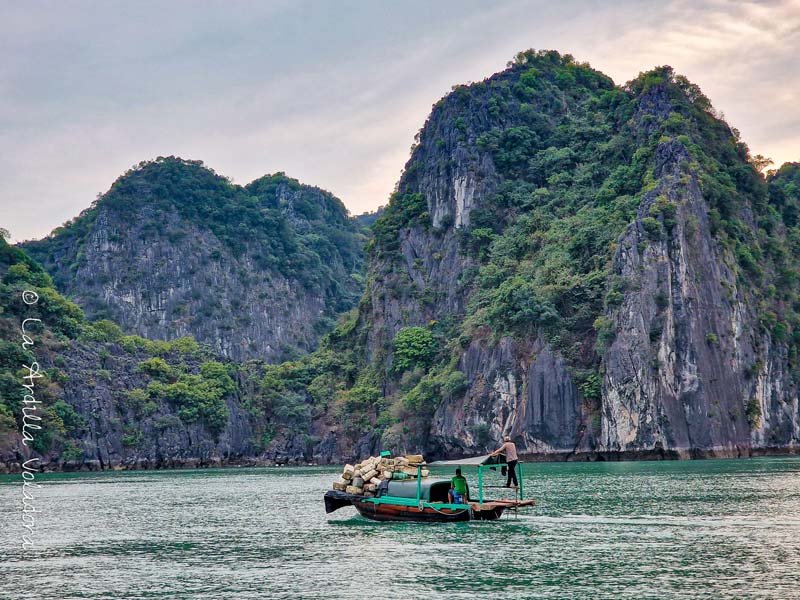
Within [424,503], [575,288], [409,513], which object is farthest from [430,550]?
[575,288]

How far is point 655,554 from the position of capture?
98.5ft

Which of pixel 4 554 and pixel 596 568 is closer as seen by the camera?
pixel 596 568

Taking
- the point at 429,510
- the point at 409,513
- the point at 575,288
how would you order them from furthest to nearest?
the point at 575,288, the point at 409,513, the point at 429,510

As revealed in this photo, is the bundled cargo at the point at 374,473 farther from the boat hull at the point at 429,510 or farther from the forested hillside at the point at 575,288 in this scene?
the forested hillside at the point at 575,288

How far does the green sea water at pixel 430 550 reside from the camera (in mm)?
26188

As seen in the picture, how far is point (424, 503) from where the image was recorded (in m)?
39.2

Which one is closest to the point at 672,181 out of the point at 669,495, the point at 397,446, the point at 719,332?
the point at 719,332

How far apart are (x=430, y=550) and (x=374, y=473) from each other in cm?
938

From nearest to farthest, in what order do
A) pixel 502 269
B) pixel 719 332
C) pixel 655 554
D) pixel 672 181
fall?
pixel 655 554 → pixel 719 332 → pixel 672 181 → pixel 502 269

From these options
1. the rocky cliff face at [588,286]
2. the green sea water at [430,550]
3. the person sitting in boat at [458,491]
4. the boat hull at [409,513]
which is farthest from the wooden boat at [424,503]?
the rocky cliff face at [588,286]

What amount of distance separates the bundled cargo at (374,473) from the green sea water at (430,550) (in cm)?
144

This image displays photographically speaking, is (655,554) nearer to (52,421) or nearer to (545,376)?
(545,376)

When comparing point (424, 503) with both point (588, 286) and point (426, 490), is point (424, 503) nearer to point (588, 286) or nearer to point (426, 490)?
point (426, 490)

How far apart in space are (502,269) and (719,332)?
99.1 feet
